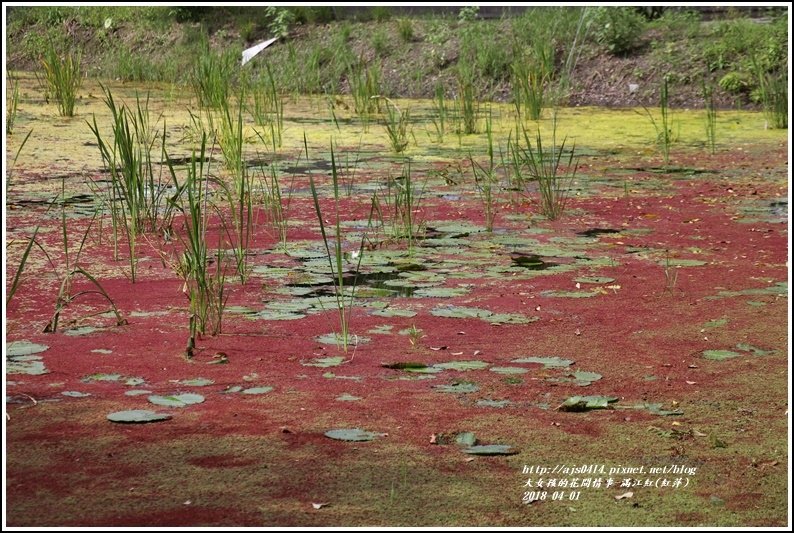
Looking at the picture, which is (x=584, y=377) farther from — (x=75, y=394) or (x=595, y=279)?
(x=75, y=394)

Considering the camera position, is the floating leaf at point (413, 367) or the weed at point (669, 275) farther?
the weed at point (669, 275)

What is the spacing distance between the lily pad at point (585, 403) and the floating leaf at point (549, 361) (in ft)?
0.80

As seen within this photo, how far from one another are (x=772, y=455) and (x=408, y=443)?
711mm

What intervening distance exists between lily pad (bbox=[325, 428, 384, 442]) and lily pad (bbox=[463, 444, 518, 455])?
0.63ft

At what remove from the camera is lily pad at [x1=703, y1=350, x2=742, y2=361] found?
113 inches

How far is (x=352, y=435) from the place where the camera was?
2.27 m

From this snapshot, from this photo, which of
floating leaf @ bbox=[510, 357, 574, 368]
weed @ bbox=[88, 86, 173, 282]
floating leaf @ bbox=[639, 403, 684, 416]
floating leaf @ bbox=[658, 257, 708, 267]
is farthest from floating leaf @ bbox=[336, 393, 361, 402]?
floating leaf @ bbox=[658, 257, 708, 267]

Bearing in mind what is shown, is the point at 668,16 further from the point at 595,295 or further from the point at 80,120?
the point at 595,295

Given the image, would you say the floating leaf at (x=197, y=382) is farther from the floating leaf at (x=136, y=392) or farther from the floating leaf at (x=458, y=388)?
the floating leaf at (x=458, y=388)

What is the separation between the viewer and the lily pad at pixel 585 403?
8.14 ft

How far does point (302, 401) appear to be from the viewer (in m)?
2.49

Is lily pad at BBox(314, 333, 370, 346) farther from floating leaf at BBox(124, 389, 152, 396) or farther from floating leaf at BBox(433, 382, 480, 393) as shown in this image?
floating leaf at BBox(124, 389, 152, 396)

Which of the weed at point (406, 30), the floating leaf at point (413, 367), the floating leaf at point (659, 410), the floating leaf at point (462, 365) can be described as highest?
the weed at point (406, 30)

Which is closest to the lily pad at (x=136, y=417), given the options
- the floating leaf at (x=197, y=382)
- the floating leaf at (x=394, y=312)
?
the floating leaf at (x=197, y=382)
